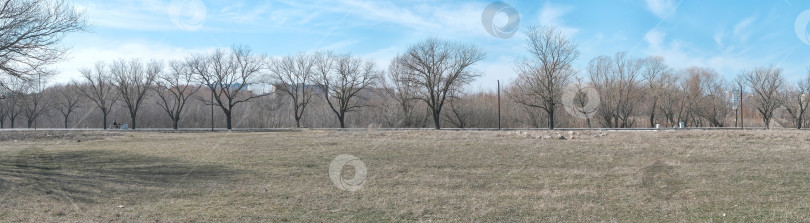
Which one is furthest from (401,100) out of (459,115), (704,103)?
(704,103)

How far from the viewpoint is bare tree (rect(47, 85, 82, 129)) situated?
217 ft

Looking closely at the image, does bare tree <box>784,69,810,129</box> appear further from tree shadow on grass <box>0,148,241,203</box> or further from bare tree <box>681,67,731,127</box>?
tree shadow on grass <box>0,148,241,203</box>

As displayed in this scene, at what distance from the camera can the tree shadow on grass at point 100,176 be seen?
10.6 meters

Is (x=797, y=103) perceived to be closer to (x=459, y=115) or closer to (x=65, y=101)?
(x=459, y=115)

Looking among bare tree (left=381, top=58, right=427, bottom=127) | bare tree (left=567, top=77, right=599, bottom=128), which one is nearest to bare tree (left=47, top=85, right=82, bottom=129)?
bare tree (left=381, top=58, right=427, bottom=127)

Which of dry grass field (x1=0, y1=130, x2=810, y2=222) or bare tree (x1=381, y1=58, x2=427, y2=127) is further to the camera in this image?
bare tree (x1=381, y1=58, x2=427, y2=127)

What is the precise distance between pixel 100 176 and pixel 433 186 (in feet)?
27.4

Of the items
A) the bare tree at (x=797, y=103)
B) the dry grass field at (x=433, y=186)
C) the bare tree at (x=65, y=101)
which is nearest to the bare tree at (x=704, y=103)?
the bare tree at (x=797, y=103)

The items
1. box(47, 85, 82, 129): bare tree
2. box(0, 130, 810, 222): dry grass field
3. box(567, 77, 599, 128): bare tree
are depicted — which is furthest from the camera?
box(47, 85, 82, 129): bare tree

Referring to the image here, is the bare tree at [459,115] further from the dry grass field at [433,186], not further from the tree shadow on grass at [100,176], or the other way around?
the tree shadow on grass at [100,176]

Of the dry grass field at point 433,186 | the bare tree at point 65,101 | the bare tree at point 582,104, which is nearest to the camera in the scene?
the dry grass field at point 433,186

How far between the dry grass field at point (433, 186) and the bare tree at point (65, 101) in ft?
183

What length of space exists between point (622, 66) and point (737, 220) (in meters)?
57.4

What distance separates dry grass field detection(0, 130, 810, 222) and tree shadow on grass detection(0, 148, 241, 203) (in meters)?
0.03
